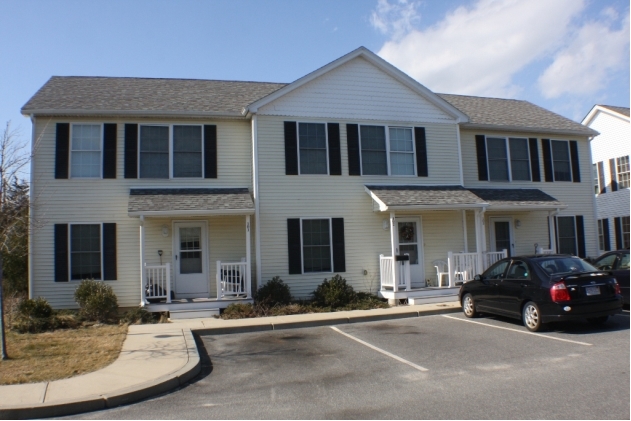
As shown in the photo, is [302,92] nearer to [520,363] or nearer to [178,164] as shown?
[178,164]

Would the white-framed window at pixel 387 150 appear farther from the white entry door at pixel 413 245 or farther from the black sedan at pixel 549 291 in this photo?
the black sedan at pixel 549 291

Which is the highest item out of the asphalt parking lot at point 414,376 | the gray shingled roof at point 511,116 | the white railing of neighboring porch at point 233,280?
the gray shingled roof at point 511,116

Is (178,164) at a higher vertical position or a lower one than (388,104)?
lower

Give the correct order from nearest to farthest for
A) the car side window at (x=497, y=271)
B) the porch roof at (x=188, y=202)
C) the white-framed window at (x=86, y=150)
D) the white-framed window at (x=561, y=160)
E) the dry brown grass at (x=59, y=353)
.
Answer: the dry brown grass at (x=59, y=353) → the car side window at (x=497, y=271) → the porch roof at (x=188, y=202) → the white-framed window at (x=86, y=150) → the white-framed window at (x=561, y=160)

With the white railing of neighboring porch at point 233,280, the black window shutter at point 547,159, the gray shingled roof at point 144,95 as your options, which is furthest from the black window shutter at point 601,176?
the white railing of neighboring porch at point 233,280

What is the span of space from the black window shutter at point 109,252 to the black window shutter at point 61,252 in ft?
3.28

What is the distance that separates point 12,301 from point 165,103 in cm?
703

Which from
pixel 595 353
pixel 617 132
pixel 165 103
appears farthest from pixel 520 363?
pixel 617 132

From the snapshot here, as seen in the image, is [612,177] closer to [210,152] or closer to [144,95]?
[210,152]

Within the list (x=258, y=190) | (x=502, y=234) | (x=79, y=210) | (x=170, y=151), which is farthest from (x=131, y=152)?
(x=502, y=234)

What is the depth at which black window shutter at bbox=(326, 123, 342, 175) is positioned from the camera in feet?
51.3

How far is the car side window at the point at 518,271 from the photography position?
34.7 ft

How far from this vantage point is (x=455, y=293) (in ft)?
49.8

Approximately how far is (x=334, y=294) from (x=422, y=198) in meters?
3.94
